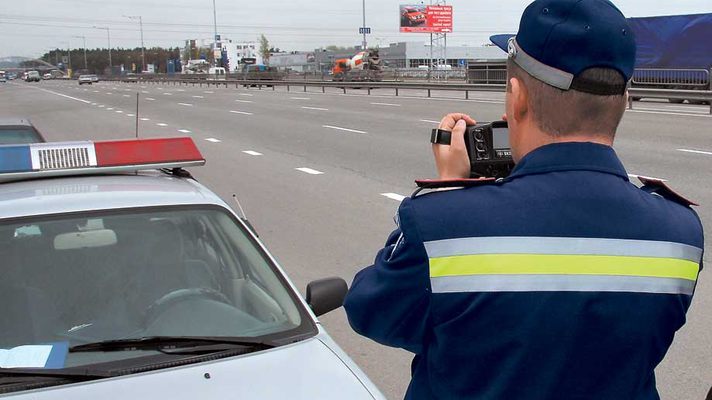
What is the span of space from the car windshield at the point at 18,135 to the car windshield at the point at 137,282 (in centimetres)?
532

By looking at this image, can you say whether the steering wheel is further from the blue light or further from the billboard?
the billboard

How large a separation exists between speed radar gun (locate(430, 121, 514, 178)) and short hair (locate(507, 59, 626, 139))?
195mm

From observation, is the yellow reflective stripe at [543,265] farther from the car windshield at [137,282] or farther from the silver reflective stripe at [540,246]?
the car windshield at [137,282]

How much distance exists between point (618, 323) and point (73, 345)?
6.72 feet

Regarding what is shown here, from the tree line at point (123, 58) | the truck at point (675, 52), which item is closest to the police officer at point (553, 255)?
the truck at point (675, 52)

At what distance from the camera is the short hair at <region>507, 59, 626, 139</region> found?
140 centimetres

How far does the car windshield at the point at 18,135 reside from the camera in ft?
26.0

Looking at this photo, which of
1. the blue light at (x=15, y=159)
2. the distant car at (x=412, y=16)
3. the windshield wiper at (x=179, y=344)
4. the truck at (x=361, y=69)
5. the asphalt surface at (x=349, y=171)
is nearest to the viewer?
the windshield wiper at (x=179, y=344)

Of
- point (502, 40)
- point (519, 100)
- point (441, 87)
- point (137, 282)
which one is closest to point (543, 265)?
point (519, 100)

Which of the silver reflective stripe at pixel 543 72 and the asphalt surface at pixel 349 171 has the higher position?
the silver reflective stripe at pixel 543 72

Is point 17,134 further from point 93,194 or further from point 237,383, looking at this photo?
point 237,383

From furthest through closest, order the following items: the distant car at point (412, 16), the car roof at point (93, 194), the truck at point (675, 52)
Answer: the distant car at point (412, 16), the truck at point (675, 52), the car roof at point (93, 194)

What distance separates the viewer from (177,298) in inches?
119

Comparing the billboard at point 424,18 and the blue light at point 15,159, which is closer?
the blue light at point 15,159
